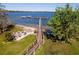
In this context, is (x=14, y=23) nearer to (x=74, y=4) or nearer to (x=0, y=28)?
(x=0, y=28)

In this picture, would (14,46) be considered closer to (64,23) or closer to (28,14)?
(28,14)

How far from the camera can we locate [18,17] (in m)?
10.0

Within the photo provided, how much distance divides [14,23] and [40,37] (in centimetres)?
57

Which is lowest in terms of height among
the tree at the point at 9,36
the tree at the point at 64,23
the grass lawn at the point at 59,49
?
the grass lawn at the point at 59,49

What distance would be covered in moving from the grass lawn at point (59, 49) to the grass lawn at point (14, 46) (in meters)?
0.27

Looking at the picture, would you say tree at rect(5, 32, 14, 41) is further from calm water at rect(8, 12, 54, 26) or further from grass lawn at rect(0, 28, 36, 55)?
calm water at rect(8, 12, 54, 26)

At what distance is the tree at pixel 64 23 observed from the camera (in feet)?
32.7

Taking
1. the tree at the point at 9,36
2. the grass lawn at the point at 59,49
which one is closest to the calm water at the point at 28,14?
the tree at the point at 9,36

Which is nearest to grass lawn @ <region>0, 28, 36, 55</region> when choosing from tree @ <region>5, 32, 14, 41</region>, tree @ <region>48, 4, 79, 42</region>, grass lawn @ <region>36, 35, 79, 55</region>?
tree @ <region>5, 32, 14, 41</region>

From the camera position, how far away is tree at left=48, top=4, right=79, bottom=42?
9.97 metres

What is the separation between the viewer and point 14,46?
9.97 meters

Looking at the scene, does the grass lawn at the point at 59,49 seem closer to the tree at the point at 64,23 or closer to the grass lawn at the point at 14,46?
the tree at the point at 64,23

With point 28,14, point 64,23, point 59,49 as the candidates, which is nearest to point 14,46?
point 28,14
